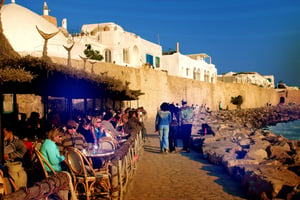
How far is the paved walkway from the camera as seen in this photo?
545 centimetres

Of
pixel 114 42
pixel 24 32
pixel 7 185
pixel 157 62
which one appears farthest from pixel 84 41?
pixel 7 185

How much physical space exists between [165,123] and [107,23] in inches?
1092

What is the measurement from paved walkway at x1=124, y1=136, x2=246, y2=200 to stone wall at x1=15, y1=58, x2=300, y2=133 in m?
5.79

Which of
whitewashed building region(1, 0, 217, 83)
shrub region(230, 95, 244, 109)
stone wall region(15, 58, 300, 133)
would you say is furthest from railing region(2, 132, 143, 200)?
shrub region(230, 95, 244, 109)

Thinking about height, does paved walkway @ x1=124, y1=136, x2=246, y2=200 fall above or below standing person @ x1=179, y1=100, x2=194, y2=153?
below

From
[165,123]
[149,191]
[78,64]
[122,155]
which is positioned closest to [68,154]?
[122,155]

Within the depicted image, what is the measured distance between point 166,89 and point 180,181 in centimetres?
2660

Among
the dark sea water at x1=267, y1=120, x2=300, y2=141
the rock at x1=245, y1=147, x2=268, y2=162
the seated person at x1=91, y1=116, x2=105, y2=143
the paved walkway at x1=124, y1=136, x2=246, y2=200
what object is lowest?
the dark sea water at x1=267, y1=120, x2=300, y2=141

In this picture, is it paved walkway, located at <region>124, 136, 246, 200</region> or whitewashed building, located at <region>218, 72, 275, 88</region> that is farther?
whitewashed building, located at <region>218, 72, 275, 88</region>

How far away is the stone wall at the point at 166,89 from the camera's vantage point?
25609mm

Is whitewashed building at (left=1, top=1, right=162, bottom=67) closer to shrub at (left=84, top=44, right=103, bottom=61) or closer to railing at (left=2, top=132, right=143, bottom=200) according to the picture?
shrub at (left=84, top=44, right=103, bottom=61)

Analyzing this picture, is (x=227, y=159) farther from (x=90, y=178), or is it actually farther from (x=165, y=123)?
(x=90, y=178)

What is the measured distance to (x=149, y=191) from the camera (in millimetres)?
5680

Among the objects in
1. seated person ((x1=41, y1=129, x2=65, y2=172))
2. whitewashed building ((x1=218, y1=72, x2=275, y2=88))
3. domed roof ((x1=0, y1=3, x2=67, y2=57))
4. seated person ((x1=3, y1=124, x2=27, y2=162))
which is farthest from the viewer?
whitewashed building ((x1=218, y1=72, x2=275, y2=88))
